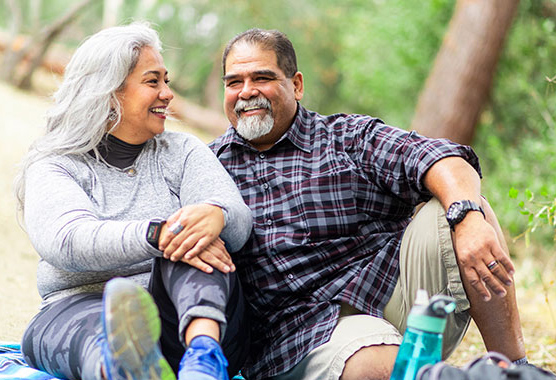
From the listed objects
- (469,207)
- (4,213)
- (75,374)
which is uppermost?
(469,207)

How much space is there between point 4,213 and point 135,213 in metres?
5.20

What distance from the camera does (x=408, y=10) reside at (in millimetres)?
8641

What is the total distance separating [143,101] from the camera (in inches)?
108

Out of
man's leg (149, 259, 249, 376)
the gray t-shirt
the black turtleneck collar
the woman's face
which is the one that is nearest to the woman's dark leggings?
man's leg (149, 259, 249, 376)

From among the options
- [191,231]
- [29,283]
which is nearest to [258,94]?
→ [191,231]

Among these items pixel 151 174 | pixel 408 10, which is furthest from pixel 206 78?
pixel 151 174

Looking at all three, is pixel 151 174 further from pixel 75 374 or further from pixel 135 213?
pixel 75 374

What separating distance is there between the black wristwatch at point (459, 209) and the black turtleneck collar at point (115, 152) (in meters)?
1.35

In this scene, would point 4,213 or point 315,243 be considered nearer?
point 315,243

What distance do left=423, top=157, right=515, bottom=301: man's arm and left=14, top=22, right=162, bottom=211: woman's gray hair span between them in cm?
139

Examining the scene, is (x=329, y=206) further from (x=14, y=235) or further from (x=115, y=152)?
(x=14, y=235)

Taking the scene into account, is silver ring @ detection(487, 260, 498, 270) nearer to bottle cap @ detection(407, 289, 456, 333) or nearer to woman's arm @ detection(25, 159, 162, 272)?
bottle cap @ detection(407, 289, 456, 333)

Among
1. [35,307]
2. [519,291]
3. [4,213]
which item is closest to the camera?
[35,307]

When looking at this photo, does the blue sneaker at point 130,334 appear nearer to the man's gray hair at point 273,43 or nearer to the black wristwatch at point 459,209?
the black wristwatch at point 459,209
